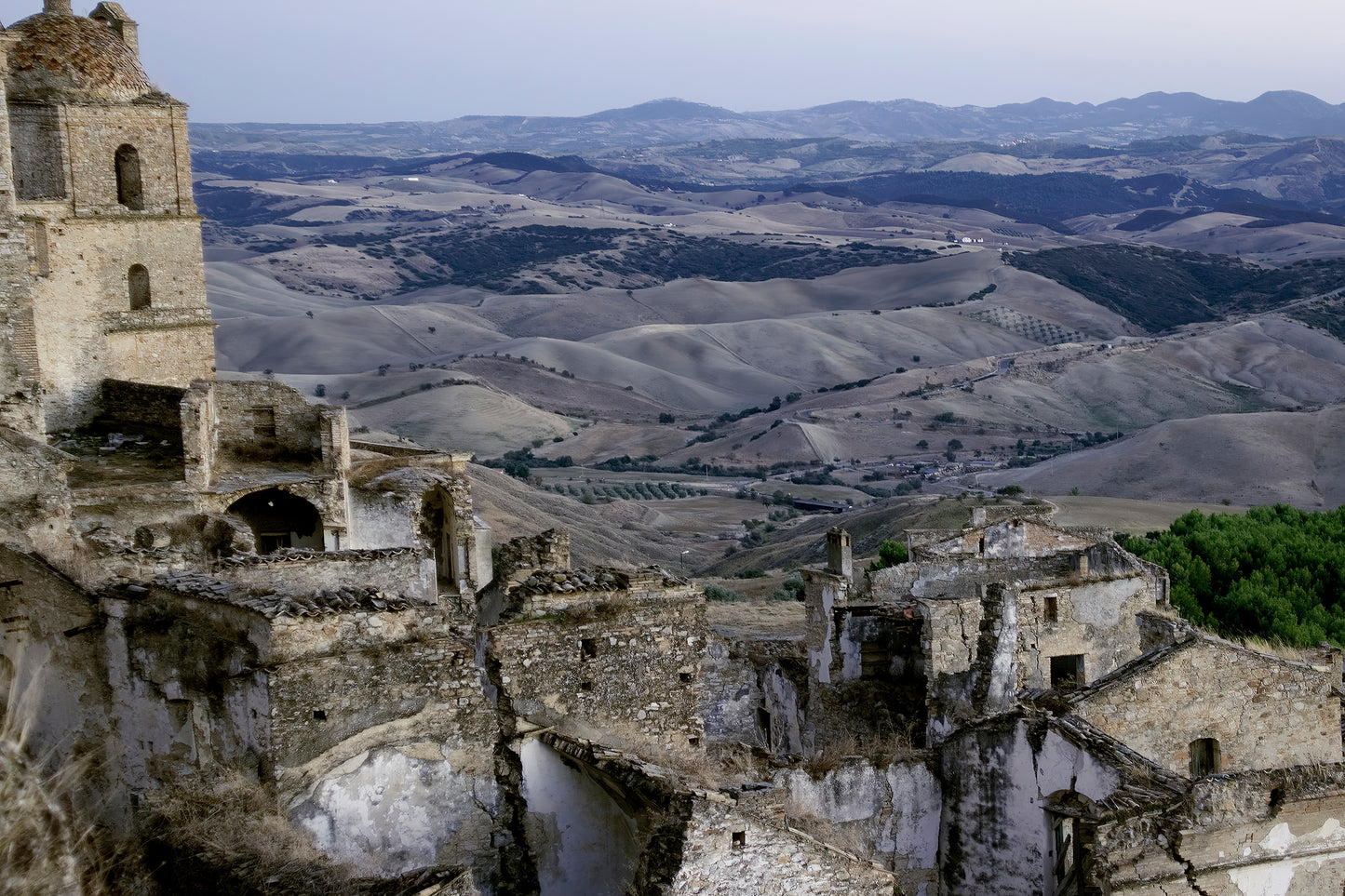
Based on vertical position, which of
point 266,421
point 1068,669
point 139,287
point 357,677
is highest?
point 139,287

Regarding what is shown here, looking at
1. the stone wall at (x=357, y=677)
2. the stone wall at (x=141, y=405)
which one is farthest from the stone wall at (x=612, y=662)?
the stone wall at (x=141, y=405)

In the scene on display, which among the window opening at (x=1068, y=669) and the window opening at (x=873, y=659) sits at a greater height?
the window opening at (x=873, y=659)

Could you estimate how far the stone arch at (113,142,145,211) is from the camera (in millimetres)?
26516

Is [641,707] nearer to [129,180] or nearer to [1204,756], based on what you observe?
[1204,756]

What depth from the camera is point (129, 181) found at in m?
26.7

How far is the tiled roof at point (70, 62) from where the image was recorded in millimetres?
25469

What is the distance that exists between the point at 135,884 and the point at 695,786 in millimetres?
4164

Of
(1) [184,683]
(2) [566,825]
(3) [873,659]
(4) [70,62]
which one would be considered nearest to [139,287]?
(4) [70,62]

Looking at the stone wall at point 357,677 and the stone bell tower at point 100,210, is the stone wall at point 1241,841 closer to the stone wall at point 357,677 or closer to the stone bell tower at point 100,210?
the stone wall at point 357,677

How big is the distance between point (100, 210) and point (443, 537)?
26.4ft

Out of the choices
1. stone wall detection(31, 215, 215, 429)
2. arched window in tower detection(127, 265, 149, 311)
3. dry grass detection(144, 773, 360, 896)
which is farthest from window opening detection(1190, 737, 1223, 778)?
arched window in tower detection(127, 265, 149, 311)

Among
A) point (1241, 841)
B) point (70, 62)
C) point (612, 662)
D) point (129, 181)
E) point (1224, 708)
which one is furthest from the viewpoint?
point (129, 181)

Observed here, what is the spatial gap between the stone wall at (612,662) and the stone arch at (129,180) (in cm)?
1573

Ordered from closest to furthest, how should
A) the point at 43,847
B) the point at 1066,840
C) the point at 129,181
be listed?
1. the point at 43,847
2. the point at 1066,840
3. the point at 129,181
